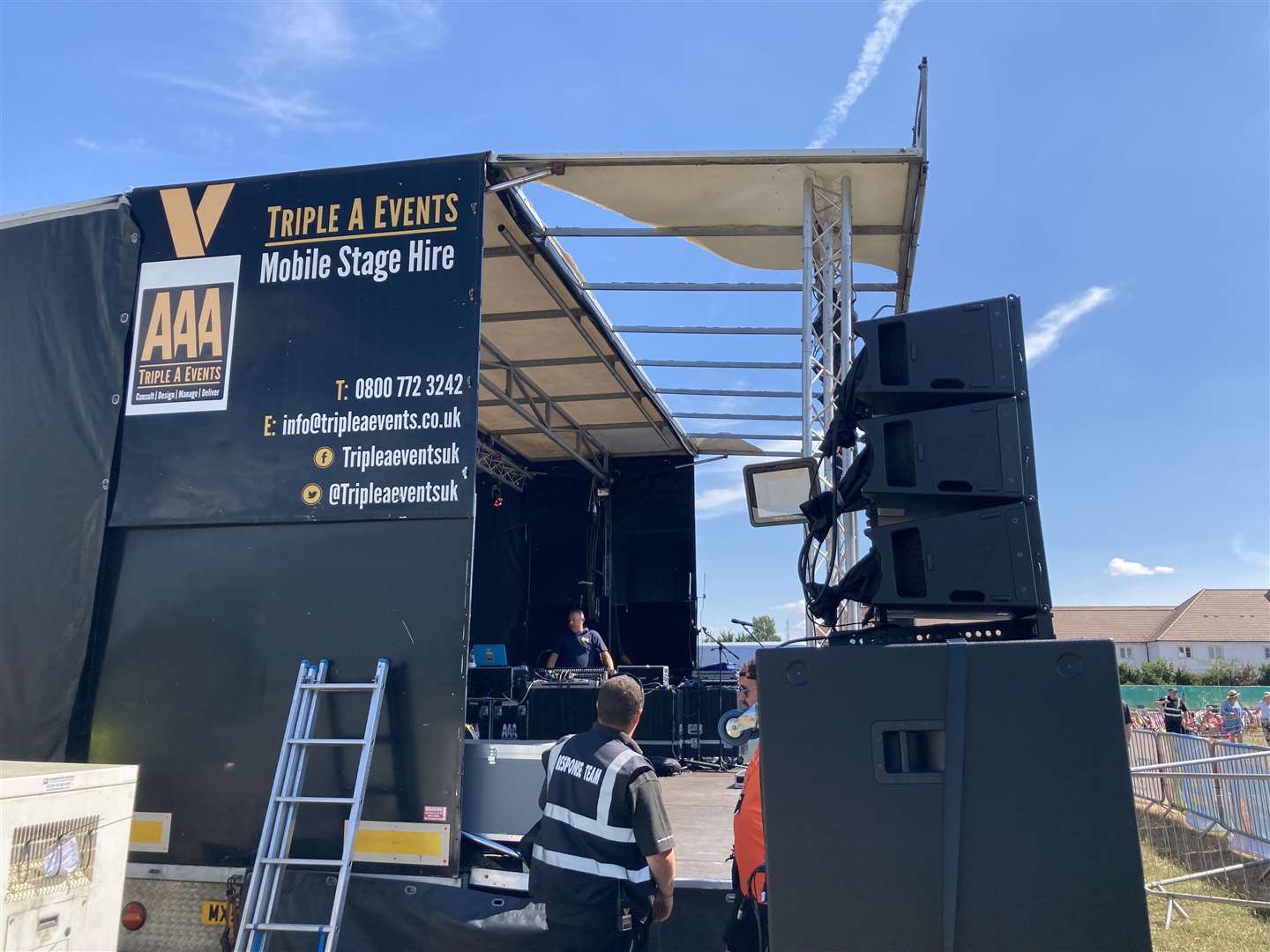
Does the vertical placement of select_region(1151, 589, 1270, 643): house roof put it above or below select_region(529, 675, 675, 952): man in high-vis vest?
above

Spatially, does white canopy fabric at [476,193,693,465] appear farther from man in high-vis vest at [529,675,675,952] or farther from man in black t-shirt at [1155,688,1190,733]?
man in black t-shirt at [1155,688,1190,733]

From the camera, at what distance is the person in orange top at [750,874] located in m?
3.05

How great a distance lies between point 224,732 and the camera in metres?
4.23

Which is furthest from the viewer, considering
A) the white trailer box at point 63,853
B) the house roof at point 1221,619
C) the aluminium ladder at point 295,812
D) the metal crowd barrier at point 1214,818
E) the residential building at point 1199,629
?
the house roof at point 1221,619

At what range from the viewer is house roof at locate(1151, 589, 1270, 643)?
60344mm

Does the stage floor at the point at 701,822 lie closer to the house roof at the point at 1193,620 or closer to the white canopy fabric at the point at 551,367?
the white canopy fabric at the point at 551,367

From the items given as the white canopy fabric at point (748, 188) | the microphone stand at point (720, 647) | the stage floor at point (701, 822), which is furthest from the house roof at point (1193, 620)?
the white canopy fabric at point (748, 188)

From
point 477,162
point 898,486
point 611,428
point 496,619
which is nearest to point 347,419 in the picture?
point 477,162

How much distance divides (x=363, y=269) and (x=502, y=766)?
2.53 metres

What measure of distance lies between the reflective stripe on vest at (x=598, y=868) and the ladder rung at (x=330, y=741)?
3.60ft

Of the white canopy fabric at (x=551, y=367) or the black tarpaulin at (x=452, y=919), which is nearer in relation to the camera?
the black tarpaulin at (x=452, y=919)

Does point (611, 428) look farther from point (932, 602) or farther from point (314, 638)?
point (932, 602)

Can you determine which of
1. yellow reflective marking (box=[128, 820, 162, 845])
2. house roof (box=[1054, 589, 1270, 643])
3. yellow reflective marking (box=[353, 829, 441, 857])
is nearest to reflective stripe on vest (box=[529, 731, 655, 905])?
yellow reflective marking (box=[353, 829, 441, 857])

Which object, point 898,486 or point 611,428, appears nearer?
point 898,486
